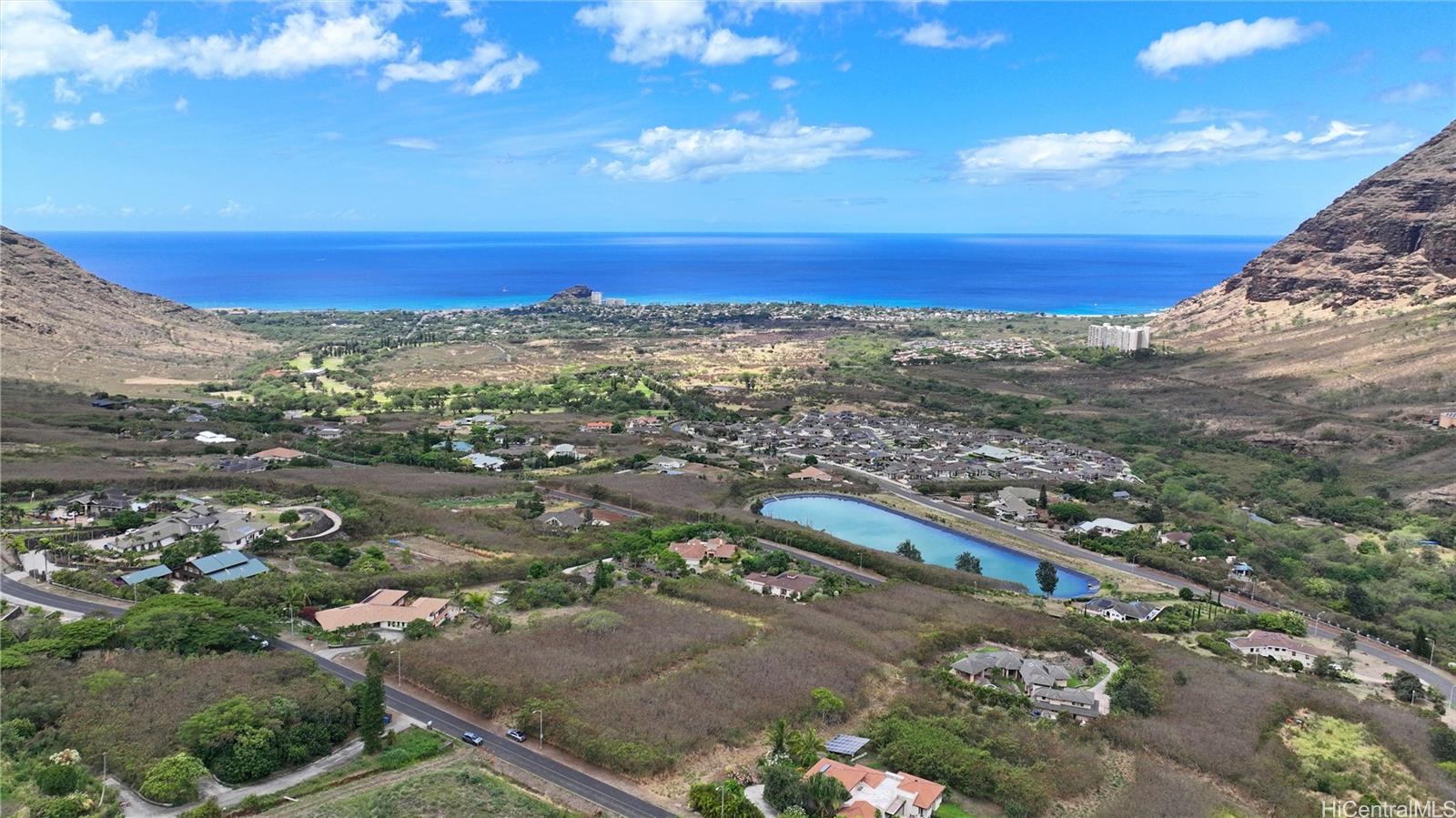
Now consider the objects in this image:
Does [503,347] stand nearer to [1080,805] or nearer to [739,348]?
[739,348]

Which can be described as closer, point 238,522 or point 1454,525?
point 238,522

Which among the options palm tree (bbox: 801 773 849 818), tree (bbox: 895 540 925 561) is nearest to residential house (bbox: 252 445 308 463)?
tree (bbox: 895 540 925 561)

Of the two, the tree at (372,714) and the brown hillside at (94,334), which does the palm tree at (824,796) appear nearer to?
the tree at (372,714)

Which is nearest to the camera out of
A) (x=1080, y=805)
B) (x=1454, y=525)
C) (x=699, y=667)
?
(x=1080, y=805)

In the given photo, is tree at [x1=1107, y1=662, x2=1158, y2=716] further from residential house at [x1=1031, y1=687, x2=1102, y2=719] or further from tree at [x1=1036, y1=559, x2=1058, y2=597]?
tree at [x1=1036, y1=559, x2=1058, y2=597]

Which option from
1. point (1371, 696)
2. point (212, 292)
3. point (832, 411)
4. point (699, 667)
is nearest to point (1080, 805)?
point (699, 667)

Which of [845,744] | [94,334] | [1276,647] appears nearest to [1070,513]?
[1276,647]
